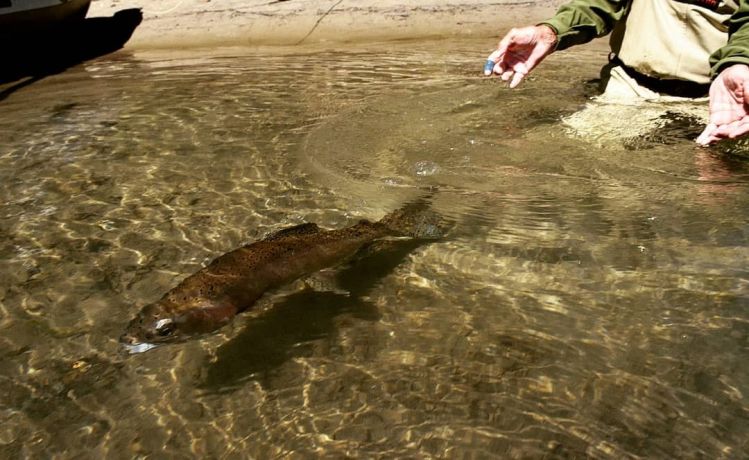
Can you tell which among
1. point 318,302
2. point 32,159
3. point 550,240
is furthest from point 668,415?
point 32,159

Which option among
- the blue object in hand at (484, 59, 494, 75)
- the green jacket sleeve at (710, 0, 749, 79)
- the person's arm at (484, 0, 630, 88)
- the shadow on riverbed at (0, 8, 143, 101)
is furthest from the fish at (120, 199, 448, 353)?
the shadow on riverbed at (0, 8, 143, 101)

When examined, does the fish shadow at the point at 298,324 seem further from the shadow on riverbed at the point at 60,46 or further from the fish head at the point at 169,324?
the shadow on riverbed at the point at 60,46

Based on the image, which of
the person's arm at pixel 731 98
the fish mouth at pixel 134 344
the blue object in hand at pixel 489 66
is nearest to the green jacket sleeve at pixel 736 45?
the person's arm at pixel 731 98

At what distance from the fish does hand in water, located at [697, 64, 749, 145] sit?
1.71 meters

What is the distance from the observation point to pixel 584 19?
5113 millimetres

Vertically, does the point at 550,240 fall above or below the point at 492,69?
below

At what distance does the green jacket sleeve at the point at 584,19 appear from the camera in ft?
16.4

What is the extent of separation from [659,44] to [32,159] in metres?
5.57

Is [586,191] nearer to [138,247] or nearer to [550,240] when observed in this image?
[550,240]

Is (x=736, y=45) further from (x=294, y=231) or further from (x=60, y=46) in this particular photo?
(x=60, y=46)

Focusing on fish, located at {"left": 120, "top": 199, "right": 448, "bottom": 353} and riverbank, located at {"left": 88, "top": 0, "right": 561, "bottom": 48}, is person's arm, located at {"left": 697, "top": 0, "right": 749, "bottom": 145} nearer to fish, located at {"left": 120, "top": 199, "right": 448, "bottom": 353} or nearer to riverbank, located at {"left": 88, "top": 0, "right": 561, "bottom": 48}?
fish, located at {"left": 120, "top": 199, "right": 448, "bottom": 353}

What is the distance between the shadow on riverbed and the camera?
10539 mm

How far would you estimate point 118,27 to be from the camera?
12.2m

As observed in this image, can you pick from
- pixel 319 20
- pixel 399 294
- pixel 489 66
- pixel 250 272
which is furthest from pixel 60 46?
pixel 399 294
